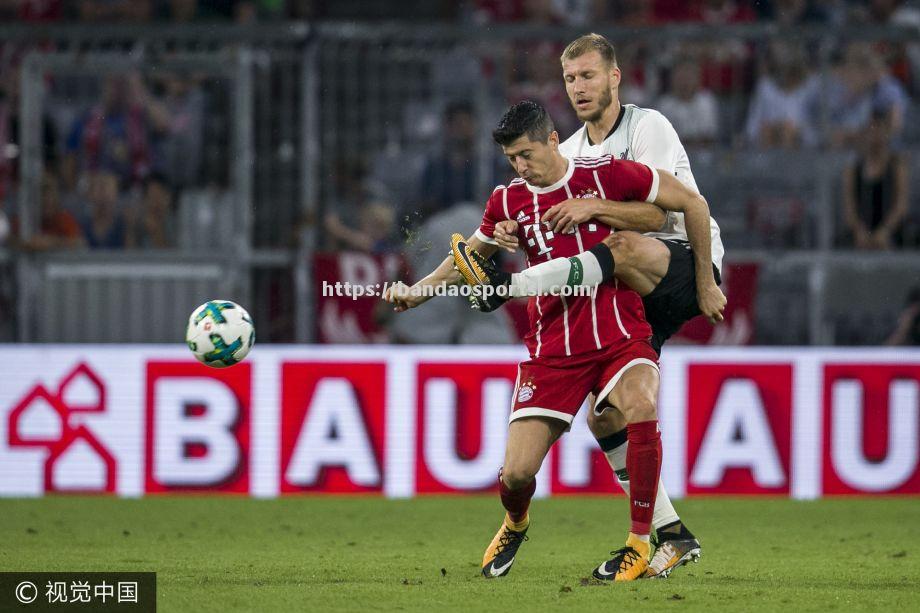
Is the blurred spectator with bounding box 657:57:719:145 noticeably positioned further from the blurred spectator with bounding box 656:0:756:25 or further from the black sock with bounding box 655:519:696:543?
the black sock with bounding box 655:519:696:543

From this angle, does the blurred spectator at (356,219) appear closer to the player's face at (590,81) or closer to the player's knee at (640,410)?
the player's face at (590,81)

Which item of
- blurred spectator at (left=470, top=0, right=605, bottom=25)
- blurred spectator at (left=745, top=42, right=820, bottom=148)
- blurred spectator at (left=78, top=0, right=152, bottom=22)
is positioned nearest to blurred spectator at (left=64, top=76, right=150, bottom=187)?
blurred spectator at (left=78, top=0, right=152, bottom=22)

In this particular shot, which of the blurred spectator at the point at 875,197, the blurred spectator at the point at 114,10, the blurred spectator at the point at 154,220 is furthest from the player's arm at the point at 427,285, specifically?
the blurred spectator at the point at 114,10

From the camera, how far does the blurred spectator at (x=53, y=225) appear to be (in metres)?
11.1

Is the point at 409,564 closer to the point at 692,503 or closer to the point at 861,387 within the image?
the point at 692,503

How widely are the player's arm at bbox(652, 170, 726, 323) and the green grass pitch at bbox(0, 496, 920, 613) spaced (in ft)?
3.94

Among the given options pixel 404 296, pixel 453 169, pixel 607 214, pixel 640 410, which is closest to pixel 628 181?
pixel 607 214

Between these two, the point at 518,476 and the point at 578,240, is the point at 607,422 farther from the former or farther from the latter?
the point at 578,240

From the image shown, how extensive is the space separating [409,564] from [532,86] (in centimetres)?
534

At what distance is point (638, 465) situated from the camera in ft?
20.6

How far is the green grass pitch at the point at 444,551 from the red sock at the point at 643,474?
27 centimetres

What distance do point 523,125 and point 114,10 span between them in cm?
785

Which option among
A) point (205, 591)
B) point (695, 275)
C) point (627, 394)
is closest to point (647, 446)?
point (627, 394)

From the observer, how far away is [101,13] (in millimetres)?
12945
